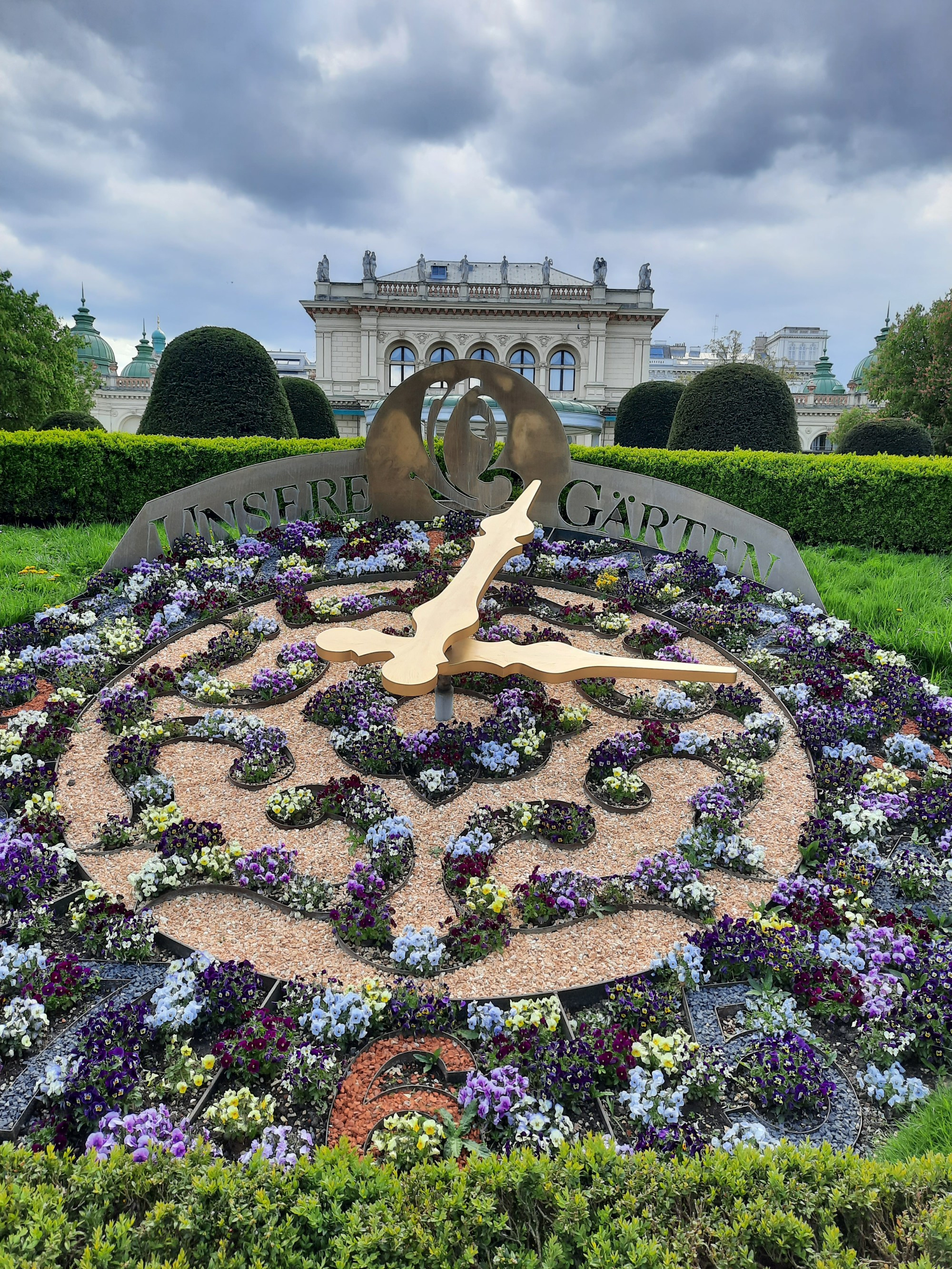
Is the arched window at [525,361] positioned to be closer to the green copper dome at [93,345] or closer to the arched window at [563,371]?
the arched window at [563,371]

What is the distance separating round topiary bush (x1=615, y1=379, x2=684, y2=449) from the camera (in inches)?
887

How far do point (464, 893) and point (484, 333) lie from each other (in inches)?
1602

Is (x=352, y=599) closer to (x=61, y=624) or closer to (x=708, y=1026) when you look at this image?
(x=61, y=624)

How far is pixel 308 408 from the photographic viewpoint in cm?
1966

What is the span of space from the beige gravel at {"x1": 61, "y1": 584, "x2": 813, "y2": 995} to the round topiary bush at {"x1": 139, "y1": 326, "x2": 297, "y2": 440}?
8.14m

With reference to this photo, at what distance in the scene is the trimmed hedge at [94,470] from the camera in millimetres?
9516

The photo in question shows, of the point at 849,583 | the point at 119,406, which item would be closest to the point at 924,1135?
the point at 849,583

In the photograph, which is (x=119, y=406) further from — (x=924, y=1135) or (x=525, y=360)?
(x=924, y=1135)

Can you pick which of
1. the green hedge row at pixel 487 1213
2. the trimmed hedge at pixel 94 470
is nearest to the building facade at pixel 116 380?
the trimmed hedge at pixel 94 470

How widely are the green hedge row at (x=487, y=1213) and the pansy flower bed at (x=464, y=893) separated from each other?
0.86ft

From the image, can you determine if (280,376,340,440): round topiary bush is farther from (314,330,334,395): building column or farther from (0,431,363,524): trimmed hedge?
(314,330,334,395): building column

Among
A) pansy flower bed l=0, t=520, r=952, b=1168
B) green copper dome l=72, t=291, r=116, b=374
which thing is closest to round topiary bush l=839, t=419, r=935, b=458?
pansy flower bed l=0, t=520, r=952, b=1168

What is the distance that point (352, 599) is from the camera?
21.7 feet

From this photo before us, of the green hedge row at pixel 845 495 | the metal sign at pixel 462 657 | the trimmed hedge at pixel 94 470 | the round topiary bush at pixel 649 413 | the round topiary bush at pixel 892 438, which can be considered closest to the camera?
the metal sign at pixel 462 657
